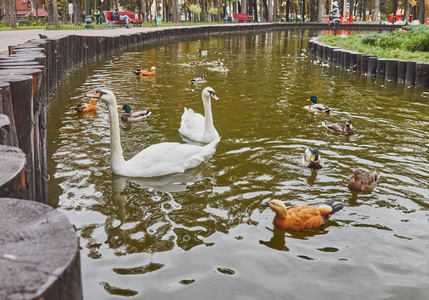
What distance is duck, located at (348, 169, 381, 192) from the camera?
639 centimetres

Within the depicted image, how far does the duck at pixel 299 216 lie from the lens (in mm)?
5383

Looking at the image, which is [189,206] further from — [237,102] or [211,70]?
[211,70]

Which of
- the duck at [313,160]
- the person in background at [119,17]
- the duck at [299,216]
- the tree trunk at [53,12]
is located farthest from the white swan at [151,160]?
the person in background at [119,17]

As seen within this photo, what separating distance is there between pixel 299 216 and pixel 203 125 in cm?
412

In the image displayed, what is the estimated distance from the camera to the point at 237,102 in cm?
1250

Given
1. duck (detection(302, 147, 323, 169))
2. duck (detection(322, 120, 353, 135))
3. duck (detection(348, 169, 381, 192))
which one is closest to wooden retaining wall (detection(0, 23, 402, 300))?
duck (detection(302, 147, 323, 169))

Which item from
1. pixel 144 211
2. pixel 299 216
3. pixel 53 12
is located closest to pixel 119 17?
pixel 53 12

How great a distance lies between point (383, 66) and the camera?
655 inches

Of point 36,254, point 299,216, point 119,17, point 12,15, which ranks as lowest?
point 299,216

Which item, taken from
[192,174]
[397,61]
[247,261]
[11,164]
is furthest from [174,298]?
[397,61]

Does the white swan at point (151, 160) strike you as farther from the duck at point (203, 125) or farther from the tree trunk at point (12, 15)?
the tree trunk at point (12, 15)

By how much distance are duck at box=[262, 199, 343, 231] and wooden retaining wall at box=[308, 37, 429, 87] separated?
433 inches

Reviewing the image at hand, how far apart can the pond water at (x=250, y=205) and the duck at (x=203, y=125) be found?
31cm

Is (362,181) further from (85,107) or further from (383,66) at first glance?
(383,66)
